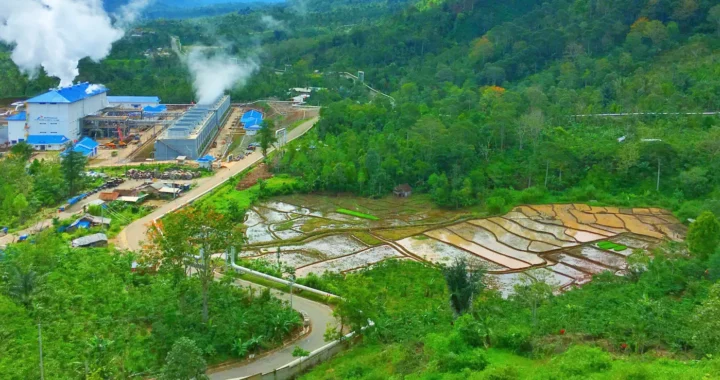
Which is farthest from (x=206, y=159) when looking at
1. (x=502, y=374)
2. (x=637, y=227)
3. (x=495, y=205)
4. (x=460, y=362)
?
(x=502, y=374)

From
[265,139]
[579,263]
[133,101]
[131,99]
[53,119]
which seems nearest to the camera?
[579,263]

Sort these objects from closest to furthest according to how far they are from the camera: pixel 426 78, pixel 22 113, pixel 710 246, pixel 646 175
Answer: pixel 710 246, pixel 646 175, pixel 22 113, pixel 426 78

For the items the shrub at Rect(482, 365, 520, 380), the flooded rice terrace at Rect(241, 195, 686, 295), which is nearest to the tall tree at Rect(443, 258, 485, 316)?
the shrub at Rect(482, 365, 520, 380)

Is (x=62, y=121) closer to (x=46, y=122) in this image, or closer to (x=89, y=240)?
(x=46, y=122)

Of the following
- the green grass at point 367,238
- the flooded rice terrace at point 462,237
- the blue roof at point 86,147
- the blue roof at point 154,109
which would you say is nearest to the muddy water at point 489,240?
the flooded rice terrace at point 462,237

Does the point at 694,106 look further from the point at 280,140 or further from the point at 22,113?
the point at 22,113

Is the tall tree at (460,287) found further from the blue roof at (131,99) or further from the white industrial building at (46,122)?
the blue roof at (131,99)

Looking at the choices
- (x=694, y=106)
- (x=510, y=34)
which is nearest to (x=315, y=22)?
(x=510, y=34)
